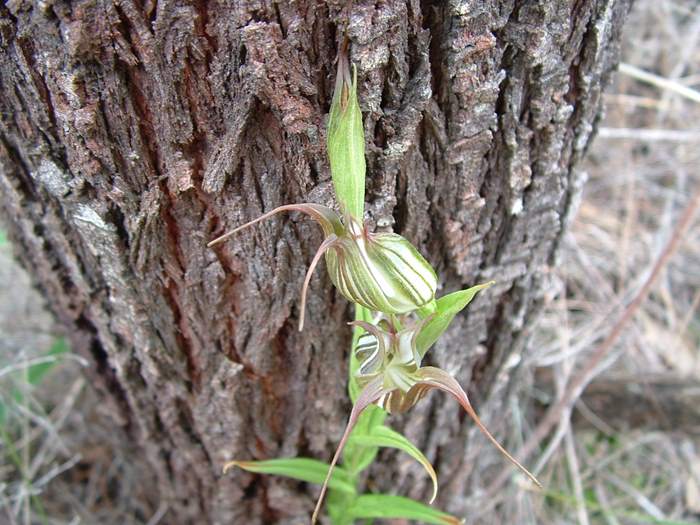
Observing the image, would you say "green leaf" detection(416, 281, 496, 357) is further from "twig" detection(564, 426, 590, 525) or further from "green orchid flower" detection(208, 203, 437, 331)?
"twig" detection(564, 426, 590, 525)

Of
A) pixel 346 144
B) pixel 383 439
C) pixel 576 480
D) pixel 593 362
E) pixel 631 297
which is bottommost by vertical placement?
pixel 576 480

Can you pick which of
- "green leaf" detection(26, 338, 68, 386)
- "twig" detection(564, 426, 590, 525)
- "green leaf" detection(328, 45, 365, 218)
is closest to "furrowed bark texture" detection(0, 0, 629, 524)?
"green leaf" detection(328, 45, 365, 218)

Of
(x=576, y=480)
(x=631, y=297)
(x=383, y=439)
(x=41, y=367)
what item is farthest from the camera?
(x=631, y=297)

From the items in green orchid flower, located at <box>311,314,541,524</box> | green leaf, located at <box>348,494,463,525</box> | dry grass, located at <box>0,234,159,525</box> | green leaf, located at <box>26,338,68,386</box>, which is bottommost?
dry grass, located at <box>0,234,159,525</box>

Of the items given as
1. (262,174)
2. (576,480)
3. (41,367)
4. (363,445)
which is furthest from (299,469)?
(576,480)

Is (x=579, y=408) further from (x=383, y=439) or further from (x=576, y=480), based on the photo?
(x=383, y=439)

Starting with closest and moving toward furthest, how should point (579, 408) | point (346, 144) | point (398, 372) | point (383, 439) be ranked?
1. point (346, 144)
2. point (398, 372)
3. point (383, 439)
4. point (579, 408)
